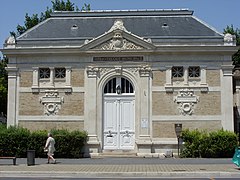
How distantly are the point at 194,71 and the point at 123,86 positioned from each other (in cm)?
472

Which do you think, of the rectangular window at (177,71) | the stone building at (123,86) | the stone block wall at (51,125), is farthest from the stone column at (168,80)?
the stone block wall at (51,125)

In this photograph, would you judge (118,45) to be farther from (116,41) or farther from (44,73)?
(44,73)

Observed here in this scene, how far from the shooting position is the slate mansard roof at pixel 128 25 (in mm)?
29391

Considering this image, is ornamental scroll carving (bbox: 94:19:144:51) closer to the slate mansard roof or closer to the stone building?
the stone building

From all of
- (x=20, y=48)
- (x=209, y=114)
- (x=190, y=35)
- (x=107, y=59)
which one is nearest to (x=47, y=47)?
(x=20, y=48)

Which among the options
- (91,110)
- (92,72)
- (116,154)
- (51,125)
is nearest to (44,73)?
(92,72)

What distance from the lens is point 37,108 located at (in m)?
28.3

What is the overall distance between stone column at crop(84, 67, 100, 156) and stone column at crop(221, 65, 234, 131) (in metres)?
8.11

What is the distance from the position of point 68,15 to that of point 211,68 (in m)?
11.3

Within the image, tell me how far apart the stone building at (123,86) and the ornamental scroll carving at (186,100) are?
0.21 ft

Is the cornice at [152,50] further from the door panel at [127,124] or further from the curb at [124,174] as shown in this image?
the curb at [124,174]

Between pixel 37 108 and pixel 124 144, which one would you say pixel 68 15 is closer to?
pixel 37 108

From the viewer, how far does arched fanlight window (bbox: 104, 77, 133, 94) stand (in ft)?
93.1

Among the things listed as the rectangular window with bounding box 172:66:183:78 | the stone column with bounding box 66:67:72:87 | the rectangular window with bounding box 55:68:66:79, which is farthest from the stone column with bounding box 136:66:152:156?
the rectangular window with bounding box 55:68:66:79
